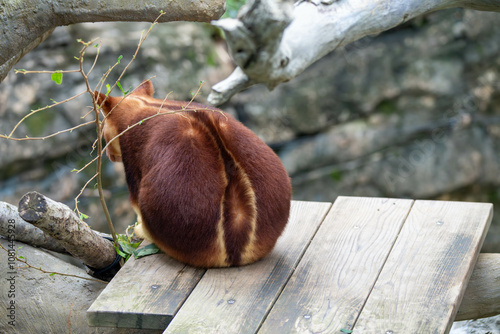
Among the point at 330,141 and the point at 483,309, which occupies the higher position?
the point at 483,309

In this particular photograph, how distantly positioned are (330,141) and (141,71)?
6.73 ft

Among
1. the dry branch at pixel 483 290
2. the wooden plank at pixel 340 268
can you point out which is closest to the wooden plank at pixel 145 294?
the wooden plank at pixel 340 268

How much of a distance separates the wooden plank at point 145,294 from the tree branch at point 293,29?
904 mm

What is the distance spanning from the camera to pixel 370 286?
2.30 m

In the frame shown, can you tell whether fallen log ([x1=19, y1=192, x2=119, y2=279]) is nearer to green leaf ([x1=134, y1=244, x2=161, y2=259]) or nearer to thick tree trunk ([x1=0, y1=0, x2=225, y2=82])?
green leaf ([x1=134, y1=244, x2=161, y2=259])

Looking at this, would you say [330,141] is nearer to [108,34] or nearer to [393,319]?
[108,34]

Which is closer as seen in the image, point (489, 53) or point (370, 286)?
point (370, 286)

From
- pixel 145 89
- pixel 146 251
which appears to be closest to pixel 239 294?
pixel 146 251

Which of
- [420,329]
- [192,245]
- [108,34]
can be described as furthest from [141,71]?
[420,329]

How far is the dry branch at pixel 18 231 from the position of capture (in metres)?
2.90

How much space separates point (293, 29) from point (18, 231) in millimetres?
1960

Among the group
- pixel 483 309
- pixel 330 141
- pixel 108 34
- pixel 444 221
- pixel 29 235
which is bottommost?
pixel 330 141

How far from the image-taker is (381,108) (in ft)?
19.5

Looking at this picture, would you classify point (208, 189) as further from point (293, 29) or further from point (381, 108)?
point (381, 108)
